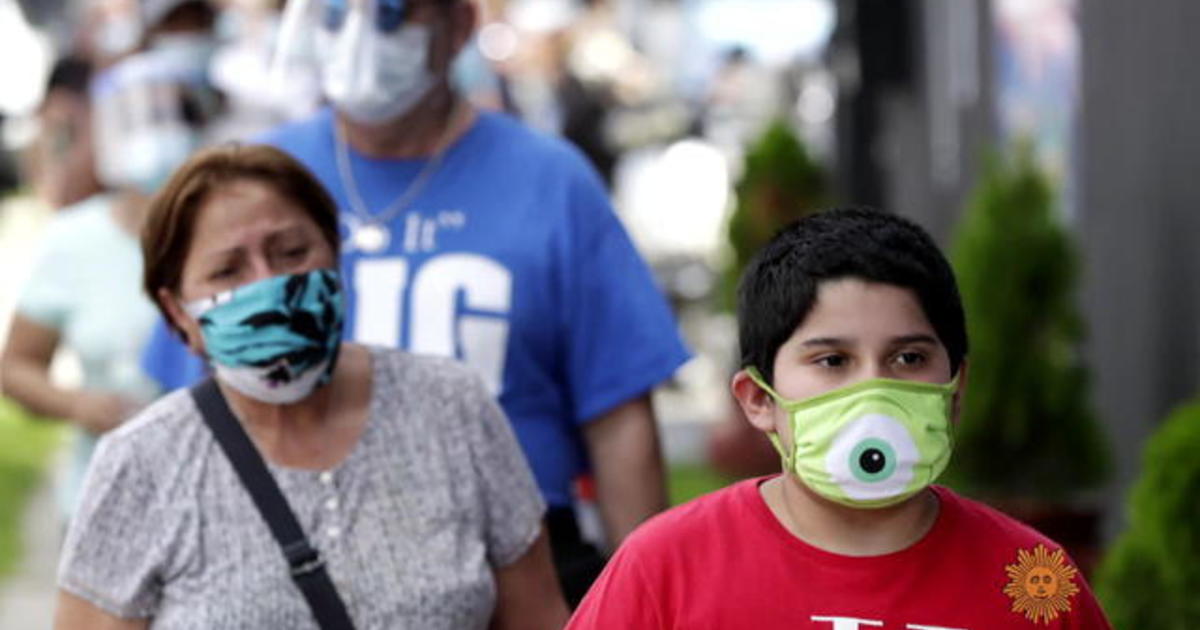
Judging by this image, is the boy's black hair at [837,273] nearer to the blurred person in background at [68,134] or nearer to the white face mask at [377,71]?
the white face mask at [377,71]

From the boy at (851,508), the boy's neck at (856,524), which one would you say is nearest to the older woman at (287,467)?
the boy at (851,508)

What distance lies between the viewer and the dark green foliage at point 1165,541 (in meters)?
5.04

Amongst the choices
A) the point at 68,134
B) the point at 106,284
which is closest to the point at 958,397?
the point at 106,284

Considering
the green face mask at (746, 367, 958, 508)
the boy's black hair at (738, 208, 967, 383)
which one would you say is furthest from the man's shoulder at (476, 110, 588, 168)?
the green face mask at (746, 367, 958, 508)

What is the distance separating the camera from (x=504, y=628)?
4.18 metres

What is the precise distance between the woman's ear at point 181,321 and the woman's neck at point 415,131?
0.90 m

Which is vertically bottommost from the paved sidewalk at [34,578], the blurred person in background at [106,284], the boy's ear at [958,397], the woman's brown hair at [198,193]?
the paved sidewalk at [34,578]

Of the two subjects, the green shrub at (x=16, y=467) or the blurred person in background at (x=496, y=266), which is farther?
the green shrub at (x=16, y=467)

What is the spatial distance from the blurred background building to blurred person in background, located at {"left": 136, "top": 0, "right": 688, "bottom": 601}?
94cm

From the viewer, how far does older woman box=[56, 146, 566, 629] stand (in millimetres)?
3916

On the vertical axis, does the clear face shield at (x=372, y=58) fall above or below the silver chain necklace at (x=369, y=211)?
above

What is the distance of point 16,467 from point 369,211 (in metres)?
10.6

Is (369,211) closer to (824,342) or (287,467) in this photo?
(287,467)

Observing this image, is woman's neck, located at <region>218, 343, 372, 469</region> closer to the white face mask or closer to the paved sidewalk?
the white face mask
